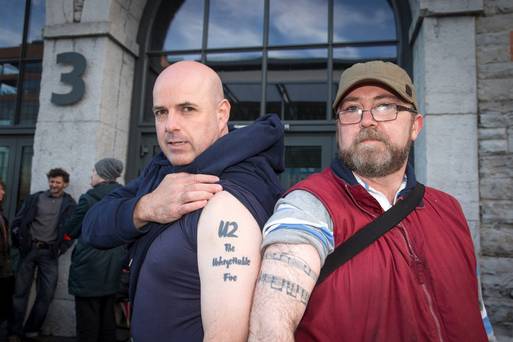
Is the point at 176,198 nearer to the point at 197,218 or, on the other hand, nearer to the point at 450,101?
the point at 197,218

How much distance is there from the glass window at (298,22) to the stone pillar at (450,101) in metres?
1.56

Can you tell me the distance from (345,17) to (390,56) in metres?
0.83

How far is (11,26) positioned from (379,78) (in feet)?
21.6

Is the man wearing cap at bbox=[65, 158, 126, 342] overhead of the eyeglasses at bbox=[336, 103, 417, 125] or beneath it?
beneath

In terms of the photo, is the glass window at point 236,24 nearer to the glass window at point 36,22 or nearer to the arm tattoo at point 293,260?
the glass window at point 36,22

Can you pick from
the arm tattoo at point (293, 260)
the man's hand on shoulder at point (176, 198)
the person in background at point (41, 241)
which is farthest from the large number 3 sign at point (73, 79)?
the arm tattoo at point (293, 260)

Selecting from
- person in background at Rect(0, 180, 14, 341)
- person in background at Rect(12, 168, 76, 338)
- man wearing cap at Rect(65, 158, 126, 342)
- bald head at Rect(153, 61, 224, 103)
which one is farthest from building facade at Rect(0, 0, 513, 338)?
bald head at Rect(153, 61, 224, 103)

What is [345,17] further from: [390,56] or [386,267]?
[386,267]

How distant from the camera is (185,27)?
5.43m

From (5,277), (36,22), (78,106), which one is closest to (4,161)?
(78,106)

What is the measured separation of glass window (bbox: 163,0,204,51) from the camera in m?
5.36

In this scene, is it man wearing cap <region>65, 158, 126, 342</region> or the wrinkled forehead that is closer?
the wrinkled forehead

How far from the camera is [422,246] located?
1259mm

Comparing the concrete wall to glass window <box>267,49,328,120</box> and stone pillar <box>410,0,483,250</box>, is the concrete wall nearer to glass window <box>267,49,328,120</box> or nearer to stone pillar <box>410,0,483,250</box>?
stone pillar <box>410,0,483,250</box>
